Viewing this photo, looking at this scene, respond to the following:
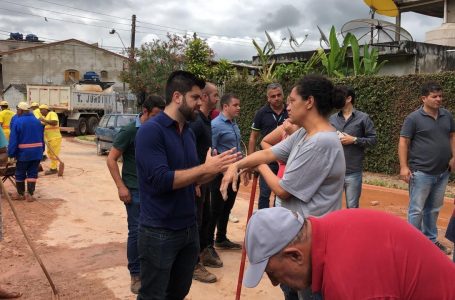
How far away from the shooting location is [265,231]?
5.11 ft

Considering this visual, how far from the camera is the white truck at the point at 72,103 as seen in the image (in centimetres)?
2503

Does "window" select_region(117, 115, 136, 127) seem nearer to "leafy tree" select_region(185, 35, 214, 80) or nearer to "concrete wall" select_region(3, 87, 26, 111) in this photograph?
"leafy tree" select_region(185, 35, 214, 80)

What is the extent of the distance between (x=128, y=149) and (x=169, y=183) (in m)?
1.66

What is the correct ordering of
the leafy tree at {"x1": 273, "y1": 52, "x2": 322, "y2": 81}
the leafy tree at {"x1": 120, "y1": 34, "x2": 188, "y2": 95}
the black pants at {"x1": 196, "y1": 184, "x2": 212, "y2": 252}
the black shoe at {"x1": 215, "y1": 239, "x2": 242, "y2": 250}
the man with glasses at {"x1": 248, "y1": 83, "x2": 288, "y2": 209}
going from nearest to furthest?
the black pants at {"x1": 196, "y1": 184, "x2": 212, "y2": 252} < the man with glasses at {"x1": 248, "y1": 83, "x2": 288, "y2": 209} < the black shoe at {"x1": 215, "y1": 239, "x2": 242, "y2": 250} < the leafy tree at {"x1": 273, "y1": 52, "x2": 322, "y2": 81} < the leafy tree at {"x1": 120, "y1": 34, "x2": 188, "y2": 95}

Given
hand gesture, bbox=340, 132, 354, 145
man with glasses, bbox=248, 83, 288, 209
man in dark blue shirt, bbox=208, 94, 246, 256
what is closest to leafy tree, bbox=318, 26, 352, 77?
man with glasses, bbox=248, 83, 288, 209

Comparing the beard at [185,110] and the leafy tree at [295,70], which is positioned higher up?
the leafy tree at [295,70]

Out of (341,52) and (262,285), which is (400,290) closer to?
(262,285)

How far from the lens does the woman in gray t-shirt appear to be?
8.82 ft

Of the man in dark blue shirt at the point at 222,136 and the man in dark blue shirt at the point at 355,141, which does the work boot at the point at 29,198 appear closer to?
the man in dark blue shirt at the point at 222,136

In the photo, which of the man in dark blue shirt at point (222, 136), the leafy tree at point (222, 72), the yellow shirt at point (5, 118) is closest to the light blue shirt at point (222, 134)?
the man in dark blue shirt at point (222, 136)

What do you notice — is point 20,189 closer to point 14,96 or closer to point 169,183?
point 169,183

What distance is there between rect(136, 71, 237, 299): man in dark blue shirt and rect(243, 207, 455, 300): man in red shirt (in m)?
1.32

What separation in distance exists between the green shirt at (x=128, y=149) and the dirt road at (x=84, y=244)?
44.9 inches

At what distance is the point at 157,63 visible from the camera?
69.6ft
